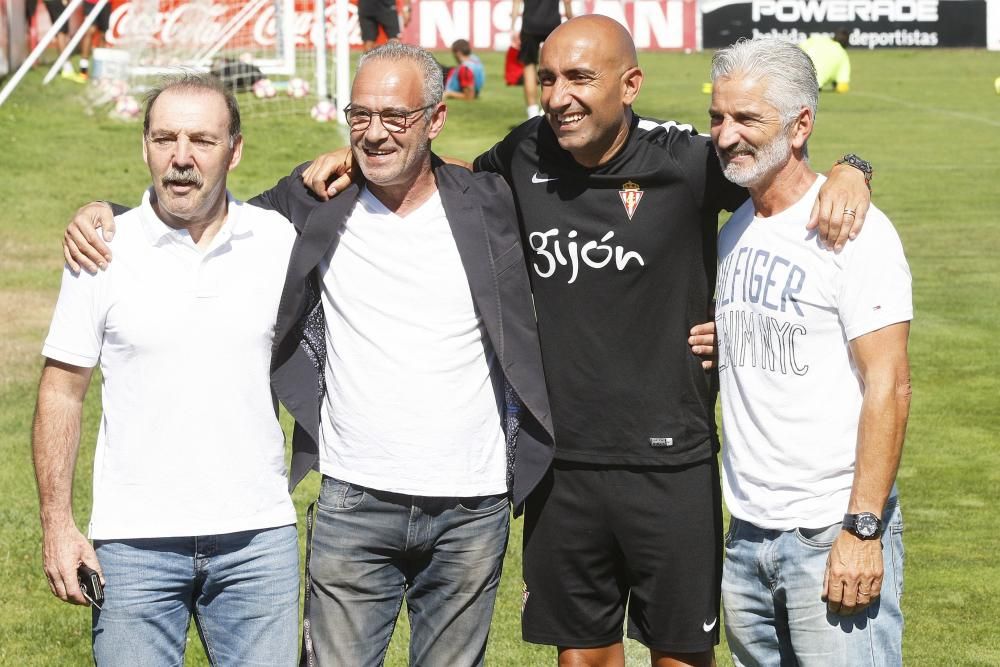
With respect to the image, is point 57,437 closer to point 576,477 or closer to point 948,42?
point 576,477

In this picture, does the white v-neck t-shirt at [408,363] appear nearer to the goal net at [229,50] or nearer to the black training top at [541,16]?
the black training top at [541,16]

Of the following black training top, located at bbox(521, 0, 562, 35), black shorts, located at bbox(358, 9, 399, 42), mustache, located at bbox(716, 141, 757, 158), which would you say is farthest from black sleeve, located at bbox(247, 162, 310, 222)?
black shorts, located at bbox(358, 9, 399, 42)

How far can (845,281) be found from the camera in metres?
3.80

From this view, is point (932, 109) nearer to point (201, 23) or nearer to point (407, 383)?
point (201, 23)

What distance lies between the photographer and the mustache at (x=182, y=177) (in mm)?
3840

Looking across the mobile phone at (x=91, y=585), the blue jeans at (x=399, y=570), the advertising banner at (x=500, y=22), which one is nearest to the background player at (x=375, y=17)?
the advertising banner at (x=500, y=22)

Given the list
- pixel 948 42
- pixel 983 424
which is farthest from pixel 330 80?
pixel 948 42

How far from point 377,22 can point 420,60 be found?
686 inches

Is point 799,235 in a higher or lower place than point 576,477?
higher

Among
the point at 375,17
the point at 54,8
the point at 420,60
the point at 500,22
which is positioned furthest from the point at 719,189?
the point at 500,22

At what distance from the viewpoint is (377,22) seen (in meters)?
21.2

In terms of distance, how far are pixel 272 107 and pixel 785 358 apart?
1854cm

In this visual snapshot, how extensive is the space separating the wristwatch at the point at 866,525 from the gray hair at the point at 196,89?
6.44ft

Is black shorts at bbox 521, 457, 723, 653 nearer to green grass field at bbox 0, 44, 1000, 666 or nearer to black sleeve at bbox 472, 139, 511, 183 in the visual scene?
black sleeve at bbox 472, 139, 511, 183
